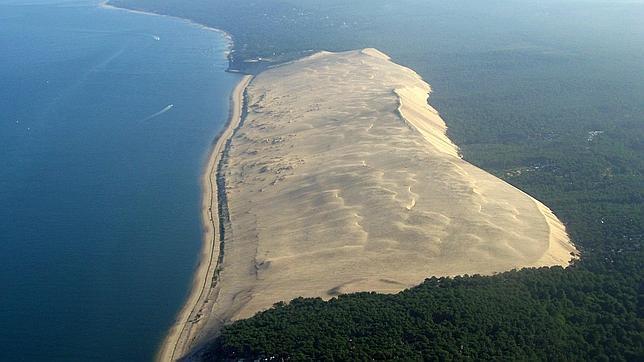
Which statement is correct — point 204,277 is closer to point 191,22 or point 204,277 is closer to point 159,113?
point 159,113

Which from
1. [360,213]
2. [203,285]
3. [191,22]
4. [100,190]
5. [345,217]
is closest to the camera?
[203,285]

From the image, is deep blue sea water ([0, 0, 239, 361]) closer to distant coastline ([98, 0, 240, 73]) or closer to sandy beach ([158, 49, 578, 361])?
sandy beach ([158, 49, 578, 361])

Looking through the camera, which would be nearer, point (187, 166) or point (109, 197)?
point (109, 197)

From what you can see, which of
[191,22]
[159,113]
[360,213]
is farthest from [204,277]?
[191,22]

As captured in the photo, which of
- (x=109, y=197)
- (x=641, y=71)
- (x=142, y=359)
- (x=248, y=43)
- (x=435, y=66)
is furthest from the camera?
(x=248, y=43)

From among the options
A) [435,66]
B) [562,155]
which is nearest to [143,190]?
[562,155]

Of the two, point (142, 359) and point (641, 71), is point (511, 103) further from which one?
point (142, 359)
